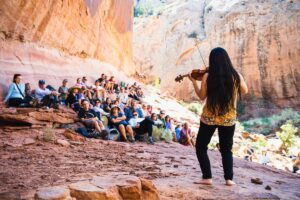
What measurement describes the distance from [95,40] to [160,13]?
2396 cm

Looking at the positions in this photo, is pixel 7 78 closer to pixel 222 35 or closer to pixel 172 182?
pixel 172 182

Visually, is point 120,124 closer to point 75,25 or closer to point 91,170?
point 91,170

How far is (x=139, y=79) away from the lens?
27094 millimetres

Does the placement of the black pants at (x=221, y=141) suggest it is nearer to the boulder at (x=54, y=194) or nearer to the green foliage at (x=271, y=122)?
the boulder at (x=54, y=194)

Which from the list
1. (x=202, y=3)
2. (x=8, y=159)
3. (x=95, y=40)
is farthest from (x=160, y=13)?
(x=8, y=159)

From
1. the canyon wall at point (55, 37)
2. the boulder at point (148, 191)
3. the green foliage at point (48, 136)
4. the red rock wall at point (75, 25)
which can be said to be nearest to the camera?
the boulder at point (148, 191)

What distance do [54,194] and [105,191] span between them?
1.40 ft

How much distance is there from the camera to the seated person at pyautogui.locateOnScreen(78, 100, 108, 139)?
8.74 metres

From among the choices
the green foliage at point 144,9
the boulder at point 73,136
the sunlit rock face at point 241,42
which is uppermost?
the green foliage at point 144,9

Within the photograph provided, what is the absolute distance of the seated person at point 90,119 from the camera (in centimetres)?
874

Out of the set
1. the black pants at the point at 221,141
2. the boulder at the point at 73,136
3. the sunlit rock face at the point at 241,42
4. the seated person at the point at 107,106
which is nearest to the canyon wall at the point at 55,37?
the seated person at the point at 107,106

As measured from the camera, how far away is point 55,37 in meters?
13.9

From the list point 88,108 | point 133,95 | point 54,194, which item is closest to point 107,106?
point 88,108

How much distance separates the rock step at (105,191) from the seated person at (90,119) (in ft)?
17.9
